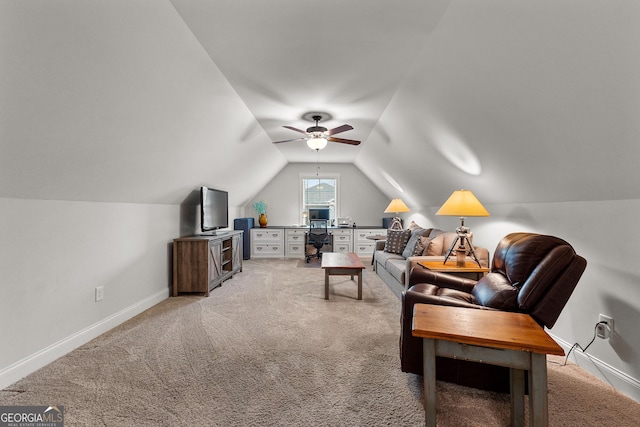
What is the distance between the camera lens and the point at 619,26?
1.24 m

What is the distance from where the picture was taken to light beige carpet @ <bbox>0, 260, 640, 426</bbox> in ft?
5.22

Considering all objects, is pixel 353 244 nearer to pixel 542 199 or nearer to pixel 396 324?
pixel 396 324

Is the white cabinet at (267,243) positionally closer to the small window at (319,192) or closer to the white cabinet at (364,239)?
the small window at (319,192)

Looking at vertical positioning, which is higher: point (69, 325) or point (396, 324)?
point (69, 325)

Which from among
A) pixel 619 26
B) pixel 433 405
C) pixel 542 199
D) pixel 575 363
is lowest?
pixel 575 363

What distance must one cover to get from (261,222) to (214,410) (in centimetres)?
551

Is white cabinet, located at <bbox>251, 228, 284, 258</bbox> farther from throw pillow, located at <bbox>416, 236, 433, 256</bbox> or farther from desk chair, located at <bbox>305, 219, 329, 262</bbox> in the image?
throw pillow, located at <bbox>416, 236, 433, 256</bbox>

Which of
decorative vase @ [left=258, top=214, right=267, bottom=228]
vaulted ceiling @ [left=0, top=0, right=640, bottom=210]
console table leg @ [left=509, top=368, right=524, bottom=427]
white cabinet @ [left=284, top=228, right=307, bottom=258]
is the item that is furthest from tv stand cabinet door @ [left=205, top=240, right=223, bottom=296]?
console table leg @ [left=509, top=368, right=524, bottom=427]

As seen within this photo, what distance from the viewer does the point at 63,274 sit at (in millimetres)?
2297

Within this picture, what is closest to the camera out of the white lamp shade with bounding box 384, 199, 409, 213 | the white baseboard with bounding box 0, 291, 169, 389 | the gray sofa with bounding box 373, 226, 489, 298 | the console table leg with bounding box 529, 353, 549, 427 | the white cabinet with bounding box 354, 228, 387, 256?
the console table leg with bounding box 529, 353, 549, 427

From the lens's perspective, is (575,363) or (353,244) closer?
(575,363)

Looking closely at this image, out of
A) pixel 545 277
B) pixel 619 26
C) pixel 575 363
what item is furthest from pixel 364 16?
pixel 575 363

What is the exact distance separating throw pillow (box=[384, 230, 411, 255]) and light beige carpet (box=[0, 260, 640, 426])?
6.19 ft

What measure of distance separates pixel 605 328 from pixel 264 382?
2.39 m
